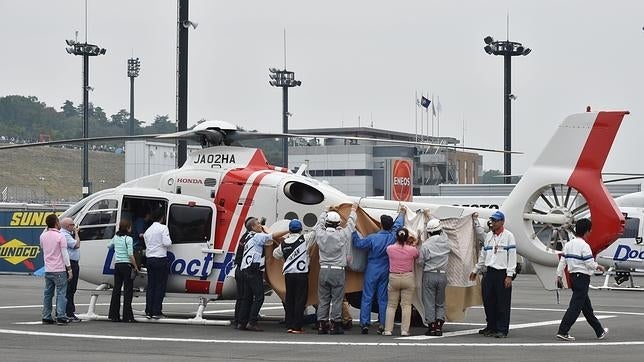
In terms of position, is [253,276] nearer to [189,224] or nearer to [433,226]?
[189,224]

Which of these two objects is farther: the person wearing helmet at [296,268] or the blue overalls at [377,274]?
the person wearing helmet at [296,268]

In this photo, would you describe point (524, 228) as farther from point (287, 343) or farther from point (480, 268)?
point (287, 343)

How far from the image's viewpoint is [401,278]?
17328mm

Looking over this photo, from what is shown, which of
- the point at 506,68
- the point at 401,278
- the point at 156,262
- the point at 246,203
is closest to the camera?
the point at 401,278

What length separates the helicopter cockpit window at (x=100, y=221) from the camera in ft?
64.4

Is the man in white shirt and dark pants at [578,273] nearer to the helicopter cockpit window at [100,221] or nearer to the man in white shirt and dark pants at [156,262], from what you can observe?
the man in white shirt and dark pants at [156,262]

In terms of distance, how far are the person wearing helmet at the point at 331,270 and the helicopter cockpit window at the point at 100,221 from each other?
4048mm

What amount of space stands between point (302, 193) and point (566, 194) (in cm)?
435

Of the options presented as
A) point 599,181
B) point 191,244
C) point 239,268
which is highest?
point 599,181

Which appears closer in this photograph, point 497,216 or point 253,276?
point 497,216

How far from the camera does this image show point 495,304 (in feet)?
57.2

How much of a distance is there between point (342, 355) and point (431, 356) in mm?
1142

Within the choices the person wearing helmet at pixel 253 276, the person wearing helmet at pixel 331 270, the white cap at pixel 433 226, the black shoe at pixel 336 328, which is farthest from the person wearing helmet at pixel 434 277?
the person wearing helmet at pixel 253 276

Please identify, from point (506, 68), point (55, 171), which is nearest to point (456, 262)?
point (506, 68)
